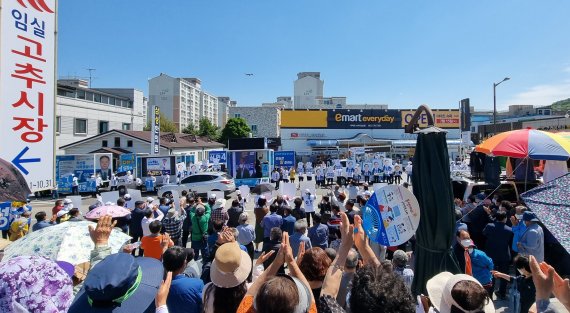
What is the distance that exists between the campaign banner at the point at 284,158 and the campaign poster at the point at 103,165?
10.8 m

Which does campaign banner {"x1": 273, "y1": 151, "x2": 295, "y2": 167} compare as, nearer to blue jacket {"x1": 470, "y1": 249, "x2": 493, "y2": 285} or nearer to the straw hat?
blue jacket {"x1": 470, "y1": 249, "x2": 493, "y2": 285}

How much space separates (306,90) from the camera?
92.5m

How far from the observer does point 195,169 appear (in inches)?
973

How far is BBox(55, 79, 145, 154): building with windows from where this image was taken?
110 ft

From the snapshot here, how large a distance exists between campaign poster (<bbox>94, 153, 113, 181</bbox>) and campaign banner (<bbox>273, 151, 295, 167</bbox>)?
10838 millimetres

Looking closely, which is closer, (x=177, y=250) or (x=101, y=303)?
(x=101, y=303)

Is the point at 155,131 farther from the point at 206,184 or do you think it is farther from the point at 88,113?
the point at 88,113

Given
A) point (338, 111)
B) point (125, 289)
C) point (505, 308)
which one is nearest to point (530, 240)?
point (505, 308)

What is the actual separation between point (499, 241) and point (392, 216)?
3.91 m

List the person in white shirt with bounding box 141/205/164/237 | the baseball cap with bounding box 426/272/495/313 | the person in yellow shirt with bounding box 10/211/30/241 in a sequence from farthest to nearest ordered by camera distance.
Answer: the person in white shirt with bounding box 141/205/164/237, the person in yellow shirt with bounding box 10/211/30/241, the baseball cap with bounding box 426/272/495/313

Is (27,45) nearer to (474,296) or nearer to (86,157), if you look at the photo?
(474,296)

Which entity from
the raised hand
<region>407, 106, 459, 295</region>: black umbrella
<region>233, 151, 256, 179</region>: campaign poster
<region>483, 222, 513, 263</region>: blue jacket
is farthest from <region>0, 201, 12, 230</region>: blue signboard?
<region>233, 151, 256, 179</region>: campaign poster

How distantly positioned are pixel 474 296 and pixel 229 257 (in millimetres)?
1663

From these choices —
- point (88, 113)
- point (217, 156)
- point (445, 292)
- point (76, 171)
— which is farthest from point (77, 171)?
point (445, 292)
